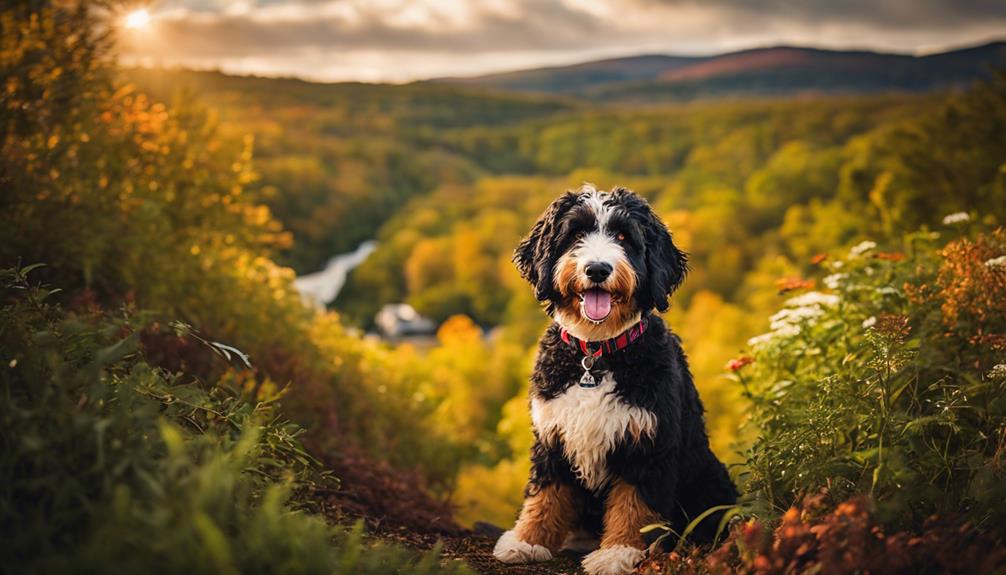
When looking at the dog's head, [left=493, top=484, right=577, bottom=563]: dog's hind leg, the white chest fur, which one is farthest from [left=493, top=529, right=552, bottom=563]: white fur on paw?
the dog's head

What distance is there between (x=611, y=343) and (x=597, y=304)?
0.31m

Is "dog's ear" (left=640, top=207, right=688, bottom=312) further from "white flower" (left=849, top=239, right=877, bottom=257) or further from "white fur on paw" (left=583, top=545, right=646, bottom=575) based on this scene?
"white flower" (left=849, top=239, right=877, bottom=257)

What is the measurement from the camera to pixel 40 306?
3555 mm

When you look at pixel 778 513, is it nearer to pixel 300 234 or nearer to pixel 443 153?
pixel 300 234

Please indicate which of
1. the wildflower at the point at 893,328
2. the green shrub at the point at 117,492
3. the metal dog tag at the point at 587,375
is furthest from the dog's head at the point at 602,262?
the green shrub at the point at 117,492

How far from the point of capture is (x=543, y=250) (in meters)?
4.92

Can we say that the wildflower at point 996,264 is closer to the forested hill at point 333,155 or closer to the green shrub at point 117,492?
the green shrub at point 117,492

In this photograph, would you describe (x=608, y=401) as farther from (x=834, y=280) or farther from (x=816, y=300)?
(x=834, y=280)

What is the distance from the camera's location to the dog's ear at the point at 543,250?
4805 millimetres

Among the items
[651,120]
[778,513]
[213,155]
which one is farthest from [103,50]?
[651,120]

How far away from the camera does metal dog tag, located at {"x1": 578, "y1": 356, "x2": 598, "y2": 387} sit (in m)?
4.56

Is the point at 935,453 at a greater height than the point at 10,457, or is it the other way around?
the point at 935,453

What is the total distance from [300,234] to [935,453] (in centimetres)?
9110

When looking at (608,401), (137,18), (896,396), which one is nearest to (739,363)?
(896,396)
